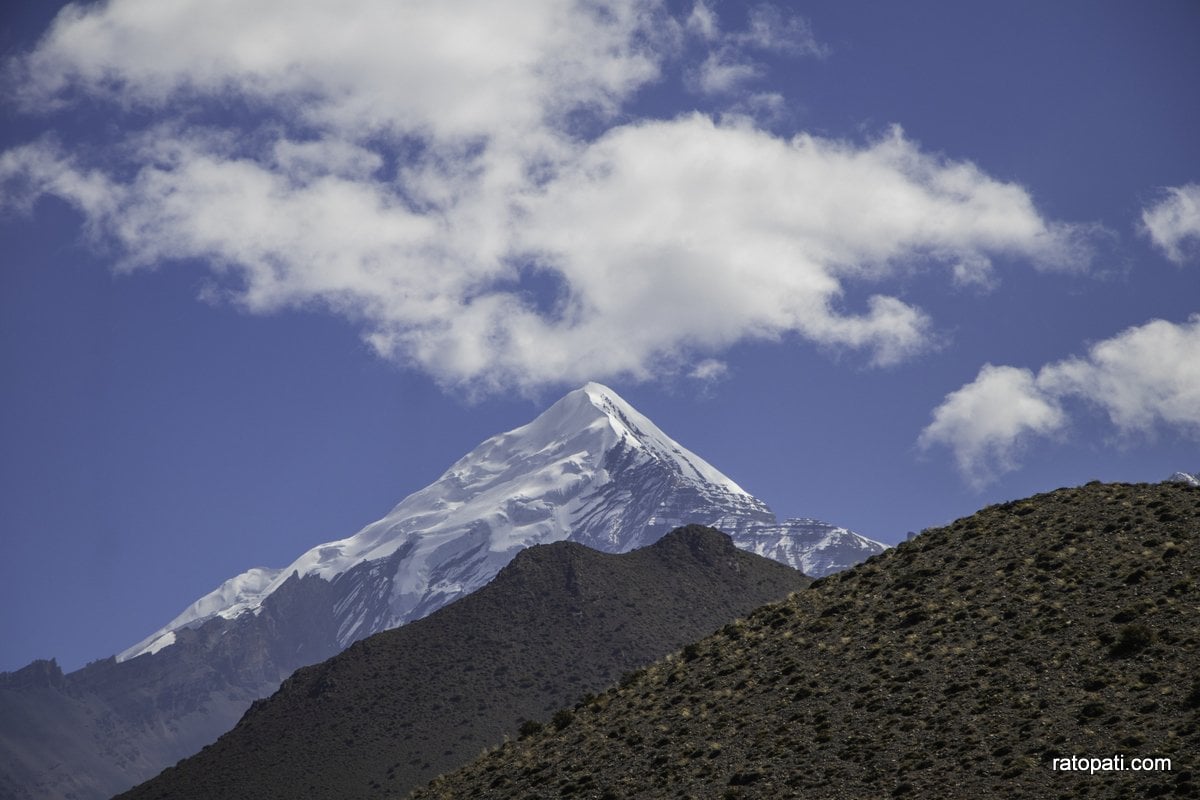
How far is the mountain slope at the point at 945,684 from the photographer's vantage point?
4619 centimetres

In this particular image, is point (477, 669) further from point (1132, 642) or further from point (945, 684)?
point (1132, 642)

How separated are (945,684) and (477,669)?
343ft

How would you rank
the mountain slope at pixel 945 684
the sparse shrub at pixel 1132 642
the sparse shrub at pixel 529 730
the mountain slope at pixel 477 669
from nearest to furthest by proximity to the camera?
the mountain slope at pixel 945 684, the sparse shrub at pixel 1132 642, the sparse shrub at pixel 529 730, the mountain slope at pixel 477 669

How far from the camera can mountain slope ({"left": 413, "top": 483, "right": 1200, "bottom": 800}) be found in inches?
1818

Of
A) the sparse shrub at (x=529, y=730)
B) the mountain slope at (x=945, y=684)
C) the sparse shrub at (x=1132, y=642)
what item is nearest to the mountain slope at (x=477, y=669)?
the sparse shrub at (x=529, y=730)

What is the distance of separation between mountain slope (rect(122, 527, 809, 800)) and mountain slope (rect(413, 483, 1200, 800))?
229 feet

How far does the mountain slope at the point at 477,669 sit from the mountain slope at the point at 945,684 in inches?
2746

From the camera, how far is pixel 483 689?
14812 centimetres

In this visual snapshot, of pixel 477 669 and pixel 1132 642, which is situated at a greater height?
pixel 477 669

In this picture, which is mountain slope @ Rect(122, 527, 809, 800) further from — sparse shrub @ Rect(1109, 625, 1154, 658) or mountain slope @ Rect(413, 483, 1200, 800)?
sparse shrub @ Rect(1109, 625, 1154, 658)

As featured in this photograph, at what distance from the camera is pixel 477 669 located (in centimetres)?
15262

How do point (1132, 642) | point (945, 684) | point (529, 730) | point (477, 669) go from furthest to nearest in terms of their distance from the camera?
point (477, 669) < point (529, 730) < point (945, 684) < point (1132, 642)

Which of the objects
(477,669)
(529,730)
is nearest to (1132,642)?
(529,730)

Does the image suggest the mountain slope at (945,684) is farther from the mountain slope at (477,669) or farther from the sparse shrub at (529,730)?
the mountain slope at (477,669)
